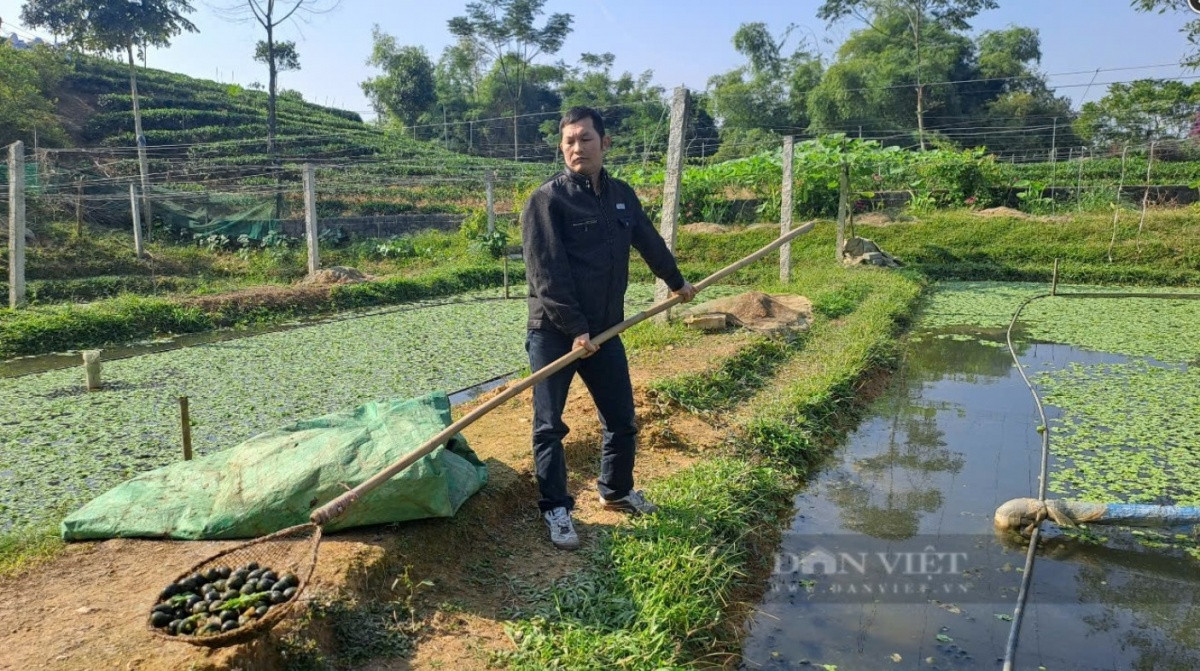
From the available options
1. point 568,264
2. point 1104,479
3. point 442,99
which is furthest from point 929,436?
point 442,99

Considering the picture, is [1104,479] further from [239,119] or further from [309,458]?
[239,119]

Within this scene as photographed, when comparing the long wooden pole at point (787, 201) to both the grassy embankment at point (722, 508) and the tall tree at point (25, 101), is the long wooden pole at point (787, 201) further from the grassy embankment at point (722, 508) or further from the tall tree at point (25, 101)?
the tall tree at point (25, 101)

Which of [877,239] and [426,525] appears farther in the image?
[877,239]

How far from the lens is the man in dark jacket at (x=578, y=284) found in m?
2.95

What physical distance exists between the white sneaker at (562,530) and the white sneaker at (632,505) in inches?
12.5

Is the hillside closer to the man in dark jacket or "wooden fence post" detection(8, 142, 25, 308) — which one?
"wooden fence post" detection(8, 142, 25, 308)

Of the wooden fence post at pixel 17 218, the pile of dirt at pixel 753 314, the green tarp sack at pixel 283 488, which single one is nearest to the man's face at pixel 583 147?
the green tarp sack at pixel 283 488

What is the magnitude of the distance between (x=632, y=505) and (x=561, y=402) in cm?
64

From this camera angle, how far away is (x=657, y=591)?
2814mm

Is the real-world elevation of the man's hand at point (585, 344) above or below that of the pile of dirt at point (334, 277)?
above

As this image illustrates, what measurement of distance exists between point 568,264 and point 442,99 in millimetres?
35728

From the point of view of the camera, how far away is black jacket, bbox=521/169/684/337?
2941 mm

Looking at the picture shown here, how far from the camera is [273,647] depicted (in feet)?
7.65

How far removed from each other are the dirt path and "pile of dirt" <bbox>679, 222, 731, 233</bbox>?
12.6 metres
